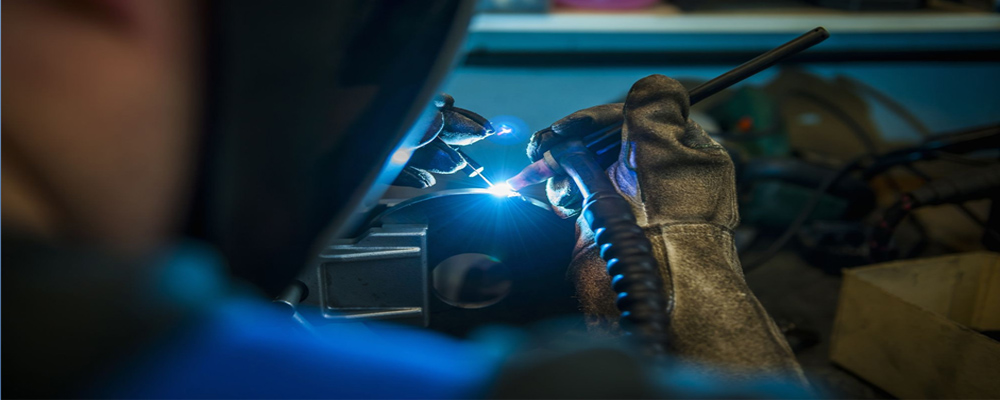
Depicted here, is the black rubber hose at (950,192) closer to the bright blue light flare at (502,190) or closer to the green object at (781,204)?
the green object at (781,204)

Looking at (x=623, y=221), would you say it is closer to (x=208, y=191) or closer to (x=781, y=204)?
(x=208, y=191)

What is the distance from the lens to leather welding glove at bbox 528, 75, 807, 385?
19.2 inches

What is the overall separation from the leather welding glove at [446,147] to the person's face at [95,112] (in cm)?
30

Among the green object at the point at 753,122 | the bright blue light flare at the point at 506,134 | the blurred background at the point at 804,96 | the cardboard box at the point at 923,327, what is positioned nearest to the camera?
the bright blue light flare at the point at 506,134

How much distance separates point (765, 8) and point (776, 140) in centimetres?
43

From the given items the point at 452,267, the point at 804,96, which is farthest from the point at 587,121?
the point at 804,96

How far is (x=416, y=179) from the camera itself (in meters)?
0.66

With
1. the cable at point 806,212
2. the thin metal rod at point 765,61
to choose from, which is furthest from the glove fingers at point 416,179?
the cable at point 806,212

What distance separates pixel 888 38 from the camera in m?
1.84

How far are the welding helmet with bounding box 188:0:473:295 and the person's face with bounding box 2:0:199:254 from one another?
0.02 meters

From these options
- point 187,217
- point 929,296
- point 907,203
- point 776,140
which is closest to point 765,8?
point 776,140

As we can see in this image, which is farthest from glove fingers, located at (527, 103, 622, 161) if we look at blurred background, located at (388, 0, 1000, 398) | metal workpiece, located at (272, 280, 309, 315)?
blurred background, located at (388, 0, 1000, 398)

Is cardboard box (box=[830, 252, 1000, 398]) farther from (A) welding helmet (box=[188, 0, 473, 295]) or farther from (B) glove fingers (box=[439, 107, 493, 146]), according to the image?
(A) welding helmet (box=[188, 0, 473, 295])

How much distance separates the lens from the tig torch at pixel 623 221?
1.50ft
